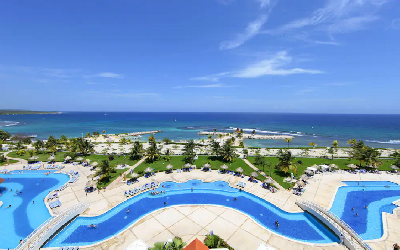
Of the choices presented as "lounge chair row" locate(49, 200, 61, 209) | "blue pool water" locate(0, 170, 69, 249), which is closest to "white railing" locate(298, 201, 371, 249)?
"lounge chair row" locate(49, 200, 61, 209)

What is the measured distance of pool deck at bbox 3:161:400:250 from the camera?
61.7 feet

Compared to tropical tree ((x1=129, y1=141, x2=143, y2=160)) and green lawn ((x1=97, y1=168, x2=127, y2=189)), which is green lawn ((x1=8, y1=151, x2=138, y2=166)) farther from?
green lawn ((x1=97, y1=168, x2=127, y2=189))

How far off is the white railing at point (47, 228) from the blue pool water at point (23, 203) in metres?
2.28

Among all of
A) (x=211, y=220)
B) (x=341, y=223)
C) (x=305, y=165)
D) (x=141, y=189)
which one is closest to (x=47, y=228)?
(x=141, y=189)

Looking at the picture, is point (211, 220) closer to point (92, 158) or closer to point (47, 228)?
point (47, 228)

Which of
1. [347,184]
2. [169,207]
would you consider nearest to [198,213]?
[169,207]

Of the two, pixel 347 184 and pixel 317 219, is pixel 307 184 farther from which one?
pixel 317 219

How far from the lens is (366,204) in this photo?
26.7m

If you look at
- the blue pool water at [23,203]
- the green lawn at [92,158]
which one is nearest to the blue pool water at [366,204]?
the blue pool water at [23,203]

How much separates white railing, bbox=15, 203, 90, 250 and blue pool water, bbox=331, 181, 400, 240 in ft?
118

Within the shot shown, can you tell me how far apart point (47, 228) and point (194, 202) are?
18346mm

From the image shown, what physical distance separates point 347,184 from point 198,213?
30.2 metres

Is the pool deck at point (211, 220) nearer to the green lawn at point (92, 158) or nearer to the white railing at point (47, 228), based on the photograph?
the white railing at point (47, 228)

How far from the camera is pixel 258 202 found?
27031mm
